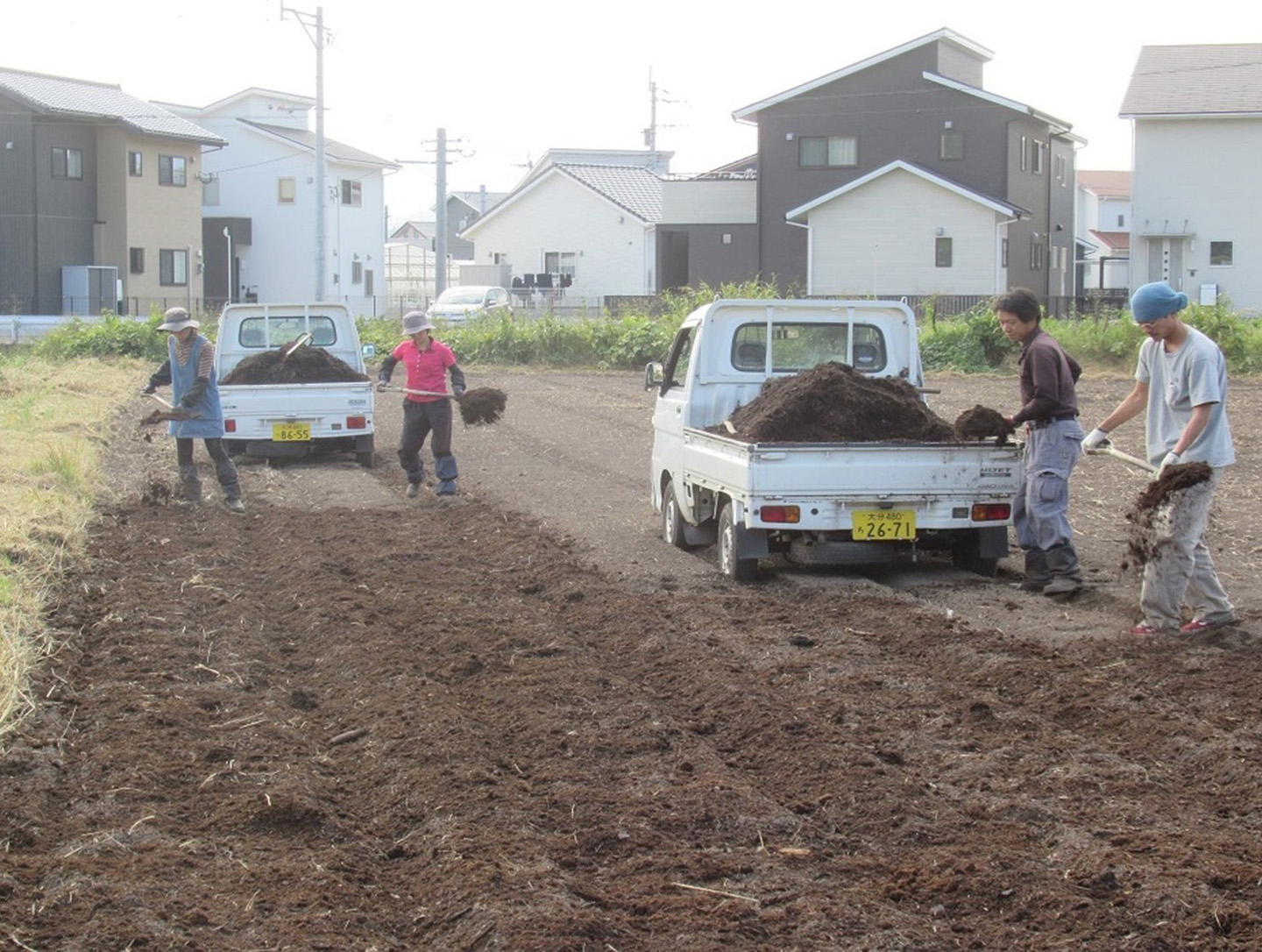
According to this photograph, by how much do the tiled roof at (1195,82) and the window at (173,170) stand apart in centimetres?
3080

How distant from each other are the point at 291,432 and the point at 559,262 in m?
44.8

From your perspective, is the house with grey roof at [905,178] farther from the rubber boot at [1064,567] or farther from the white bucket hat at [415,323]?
the rubber boot at [1064,567]

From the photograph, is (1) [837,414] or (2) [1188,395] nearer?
(2) [1188,395]

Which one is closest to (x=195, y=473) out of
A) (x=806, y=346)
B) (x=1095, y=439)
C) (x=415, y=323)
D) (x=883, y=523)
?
(x=415, y=323)

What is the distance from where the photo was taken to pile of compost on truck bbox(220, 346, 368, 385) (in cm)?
1633

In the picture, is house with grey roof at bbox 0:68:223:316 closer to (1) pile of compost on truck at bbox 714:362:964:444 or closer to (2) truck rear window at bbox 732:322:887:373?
(2) truck rear window at bbox 732:322:887:373

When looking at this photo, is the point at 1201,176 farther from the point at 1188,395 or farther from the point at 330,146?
the point at 1188,395

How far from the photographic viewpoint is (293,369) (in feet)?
53.9

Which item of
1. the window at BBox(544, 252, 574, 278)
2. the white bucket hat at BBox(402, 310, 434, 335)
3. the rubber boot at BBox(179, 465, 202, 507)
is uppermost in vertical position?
the window at BBox(544, 252, 574, 278)

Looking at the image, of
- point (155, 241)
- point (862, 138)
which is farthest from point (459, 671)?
point (155, 241)

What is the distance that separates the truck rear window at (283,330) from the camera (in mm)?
17594

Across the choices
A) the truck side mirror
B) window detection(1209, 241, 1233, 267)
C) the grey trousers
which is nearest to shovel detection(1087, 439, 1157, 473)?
the grey trousers

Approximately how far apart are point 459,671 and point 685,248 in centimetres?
4451

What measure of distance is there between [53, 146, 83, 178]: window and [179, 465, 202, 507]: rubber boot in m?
39.5
